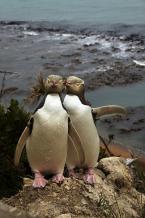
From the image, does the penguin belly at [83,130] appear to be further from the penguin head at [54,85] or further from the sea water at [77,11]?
the sea water at [77,11]

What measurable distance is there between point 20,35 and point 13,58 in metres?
6.22

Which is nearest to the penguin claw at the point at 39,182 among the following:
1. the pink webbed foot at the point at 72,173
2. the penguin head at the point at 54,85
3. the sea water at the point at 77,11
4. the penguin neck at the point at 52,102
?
the pink webbed foot at the point at 72,173

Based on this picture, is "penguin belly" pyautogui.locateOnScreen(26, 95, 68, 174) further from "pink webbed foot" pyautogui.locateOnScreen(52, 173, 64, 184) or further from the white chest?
the white chest

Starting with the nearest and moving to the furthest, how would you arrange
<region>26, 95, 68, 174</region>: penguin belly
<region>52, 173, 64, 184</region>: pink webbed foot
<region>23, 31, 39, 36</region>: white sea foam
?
<region>26, 95, 68, 174</region>: penguin belly < <region>52, 173, 64, 184</region>: pink webbed foot < <region>23, 31, 39, 36</region>: white sea foam

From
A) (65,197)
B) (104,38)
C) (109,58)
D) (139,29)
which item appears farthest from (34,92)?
(139,29)

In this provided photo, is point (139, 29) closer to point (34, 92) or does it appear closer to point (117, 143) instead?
point (117, 143)

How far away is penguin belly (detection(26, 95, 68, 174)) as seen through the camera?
6012 millimetres

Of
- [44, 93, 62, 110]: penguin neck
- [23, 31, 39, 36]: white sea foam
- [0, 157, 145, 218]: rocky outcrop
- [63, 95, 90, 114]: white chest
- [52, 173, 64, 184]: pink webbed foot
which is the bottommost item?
[23, 31, 39, 36]: white sea foam

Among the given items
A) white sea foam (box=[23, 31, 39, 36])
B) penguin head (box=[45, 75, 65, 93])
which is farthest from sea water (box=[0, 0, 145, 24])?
penguin head (box=[45, 75, 65, 93])

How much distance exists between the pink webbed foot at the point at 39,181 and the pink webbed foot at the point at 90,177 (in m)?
0.55

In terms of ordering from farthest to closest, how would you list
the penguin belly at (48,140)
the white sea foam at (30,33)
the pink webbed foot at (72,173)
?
the white sea foam at (30,33)
the pink webbed foot at (72,173)
the penguin belly at (48,140)

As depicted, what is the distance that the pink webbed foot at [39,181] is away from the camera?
6.07 metres

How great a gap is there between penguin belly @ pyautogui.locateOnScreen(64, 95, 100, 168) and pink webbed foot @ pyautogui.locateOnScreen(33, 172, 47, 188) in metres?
0.51

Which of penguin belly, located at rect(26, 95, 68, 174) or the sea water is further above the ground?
penguin belly, located at rect(26, 95, 68, 174)
